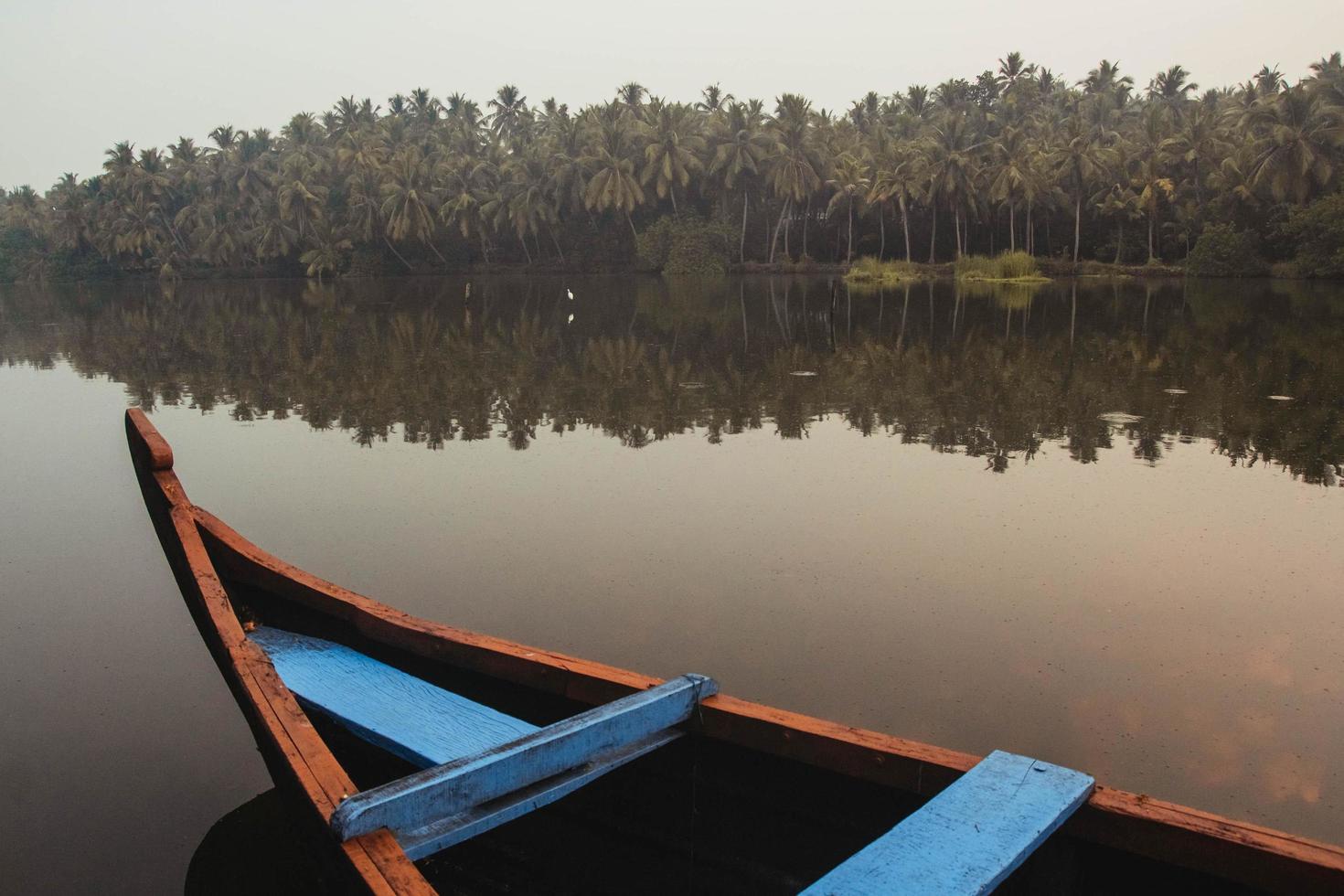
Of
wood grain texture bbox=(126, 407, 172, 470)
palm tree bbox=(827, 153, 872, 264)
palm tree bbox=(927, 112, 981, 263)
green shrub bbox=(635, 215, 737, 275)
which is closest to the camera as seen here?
wood grain texture bbox=(126, 407, 172, 470)

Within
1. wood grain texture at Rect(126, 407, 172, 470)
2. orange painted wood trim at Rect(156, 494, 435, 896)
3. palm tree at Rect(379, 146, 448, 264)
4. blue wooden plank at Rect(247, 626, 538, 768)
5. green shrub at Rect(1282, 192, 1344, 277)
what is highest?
palm tree at Rect(379, 146, 448, 264)

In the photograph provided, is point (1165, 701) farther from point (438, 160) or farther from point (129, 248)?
point (129, 248)

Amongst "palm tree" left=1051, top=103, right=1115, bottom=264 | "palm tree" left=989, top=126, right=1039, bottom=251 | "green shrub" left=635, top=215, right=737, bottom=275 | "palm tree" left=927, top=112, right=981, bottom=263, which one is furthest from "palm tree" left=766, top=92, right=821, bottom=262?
"palm tree" left=1051, top=103, right=1115, bottom=264

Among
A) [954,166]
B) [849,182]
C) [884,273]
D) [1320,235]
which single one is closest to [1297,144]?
[1320,235]

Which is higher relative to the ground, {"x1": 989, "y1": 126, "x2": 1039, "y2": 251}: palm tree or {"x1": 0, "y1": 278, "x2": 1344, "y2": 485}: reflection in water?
{"x1": 989, "y1": 126, "x2": 1039, "y2": 251}: palm tree

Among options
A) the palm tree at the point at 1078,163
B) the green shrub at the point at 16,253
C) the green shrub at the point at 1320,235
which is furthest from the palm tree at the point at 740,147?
the green shrub at the point at 16,253

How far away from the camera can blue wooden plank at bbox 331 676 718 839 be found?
8.91 ft

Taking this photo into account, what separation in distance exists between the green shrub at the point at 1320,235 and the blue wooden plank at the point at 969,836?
4159 centimetres

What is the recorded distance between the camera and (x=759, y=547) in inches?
292

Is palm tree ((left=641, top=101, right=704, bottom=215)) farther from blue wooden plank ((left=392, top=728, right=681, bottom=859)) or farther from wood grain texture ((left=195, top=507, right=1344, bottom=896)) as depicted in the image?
blue wooden plank ((left=392, top=728, right=681, bottom=859))

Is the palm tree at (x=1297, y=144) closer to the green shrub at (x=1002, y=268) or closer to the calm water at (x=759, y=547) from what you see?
the green shrub at (x=1002, y=268)

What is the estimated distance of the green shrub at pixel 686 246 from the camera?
54438 millimetres

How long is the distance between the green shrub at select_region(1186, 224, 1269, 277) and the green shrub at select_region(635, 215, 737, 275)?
72.3 feet

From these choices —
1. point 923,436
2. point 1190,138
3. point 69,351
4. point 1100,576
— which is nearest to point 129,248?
point 69,351
